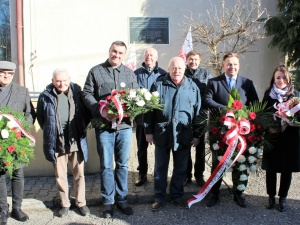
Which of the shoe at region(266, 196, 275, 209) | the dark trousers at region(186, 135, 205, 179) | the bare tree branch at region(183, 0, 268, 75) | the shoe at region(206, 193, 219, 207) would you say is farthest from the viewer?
the bare tree branch at region(183, 0, 268, 75)

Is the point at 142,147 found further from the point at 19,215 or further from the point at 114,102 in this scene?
the point at 19,215

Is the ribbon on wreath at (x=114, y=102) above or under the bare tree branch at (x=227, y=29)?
under

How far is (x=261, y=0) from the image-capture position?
349 inches

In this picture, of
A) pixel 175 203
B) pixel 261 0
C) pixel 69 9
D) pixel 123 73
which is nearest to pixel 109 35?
pixel 69 9

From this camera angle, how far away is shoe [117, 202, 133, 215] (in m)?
3.96

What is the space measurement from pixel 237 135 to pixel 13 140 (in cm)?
246

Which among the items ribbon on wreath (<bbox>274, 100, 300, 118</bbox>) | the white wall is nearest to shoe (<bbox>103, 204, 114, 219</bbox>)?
ribbon on wreath (<bbox>274, 100, 300, 118</bbox>)

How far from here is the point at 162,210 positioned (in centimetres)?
408

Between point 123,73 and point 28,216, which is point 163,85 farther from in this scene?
point 28,216

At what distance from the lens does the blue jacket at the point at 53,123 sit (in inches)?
145

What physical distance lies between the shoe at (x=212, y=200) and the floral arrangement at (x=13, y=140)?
90.8 inches

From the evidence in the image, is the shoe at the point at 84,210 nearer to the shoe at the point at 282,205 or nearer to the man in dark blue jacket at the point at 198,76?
the man in dark blue jacket at the point at 198,76

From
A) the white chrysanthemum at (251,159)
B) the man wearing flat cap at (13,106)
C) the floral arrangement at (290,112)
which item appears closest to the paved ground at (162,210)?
the man wearing flat cap at (13,106)

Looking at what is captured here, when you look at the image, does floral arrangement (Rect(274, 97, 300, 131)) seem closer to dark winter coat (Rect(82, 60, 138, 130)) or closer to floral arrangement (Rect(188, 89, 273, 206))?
floral arrangement (Rect(188, 89, 273, 206))
